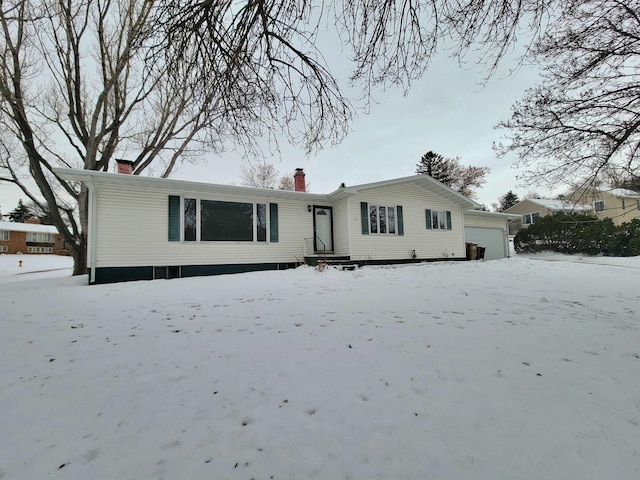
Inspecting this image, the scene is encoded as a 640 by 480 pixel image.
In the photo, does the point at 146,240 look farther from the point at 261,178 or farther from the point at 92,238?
the point at 261,178

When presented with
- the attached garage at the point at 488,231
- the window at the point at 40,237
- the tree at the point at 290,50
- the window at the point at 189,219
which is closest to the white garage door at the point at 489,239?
the attached garage at the point at 488,231

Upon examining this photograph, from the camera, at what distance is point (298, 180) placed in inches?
428

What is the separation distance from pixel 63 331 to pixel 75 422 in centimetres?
230

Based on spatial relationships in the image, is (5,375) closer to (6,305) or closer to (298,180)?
(6,305)

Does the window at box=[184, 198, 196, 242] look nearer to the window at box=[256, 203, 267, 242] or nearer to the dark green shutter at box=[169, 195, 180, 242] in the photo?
the dark green shutter at box=[169, 195, 180, 242]

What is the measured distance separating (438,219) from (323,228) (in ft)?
18.8

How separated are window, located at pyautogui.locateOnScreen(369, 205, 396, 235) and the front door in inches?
65.0

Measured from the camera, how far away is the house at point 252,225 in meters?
7.71

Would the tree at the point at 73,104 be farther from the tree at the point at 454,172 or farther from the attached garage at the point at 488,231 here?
the tree at the point at 454,172

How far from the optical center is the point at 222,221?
9.05 meters

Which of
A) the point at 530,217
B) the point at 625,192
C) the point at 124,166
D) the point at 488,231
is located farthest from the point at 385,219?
the point at 530,217

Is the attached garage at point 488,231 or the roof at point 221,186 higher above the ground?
the roof at point 221,186

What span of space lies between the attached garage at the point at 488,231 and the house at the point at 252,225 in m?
2.13

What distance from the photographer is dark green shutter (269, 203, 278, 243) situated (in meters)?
9.70
